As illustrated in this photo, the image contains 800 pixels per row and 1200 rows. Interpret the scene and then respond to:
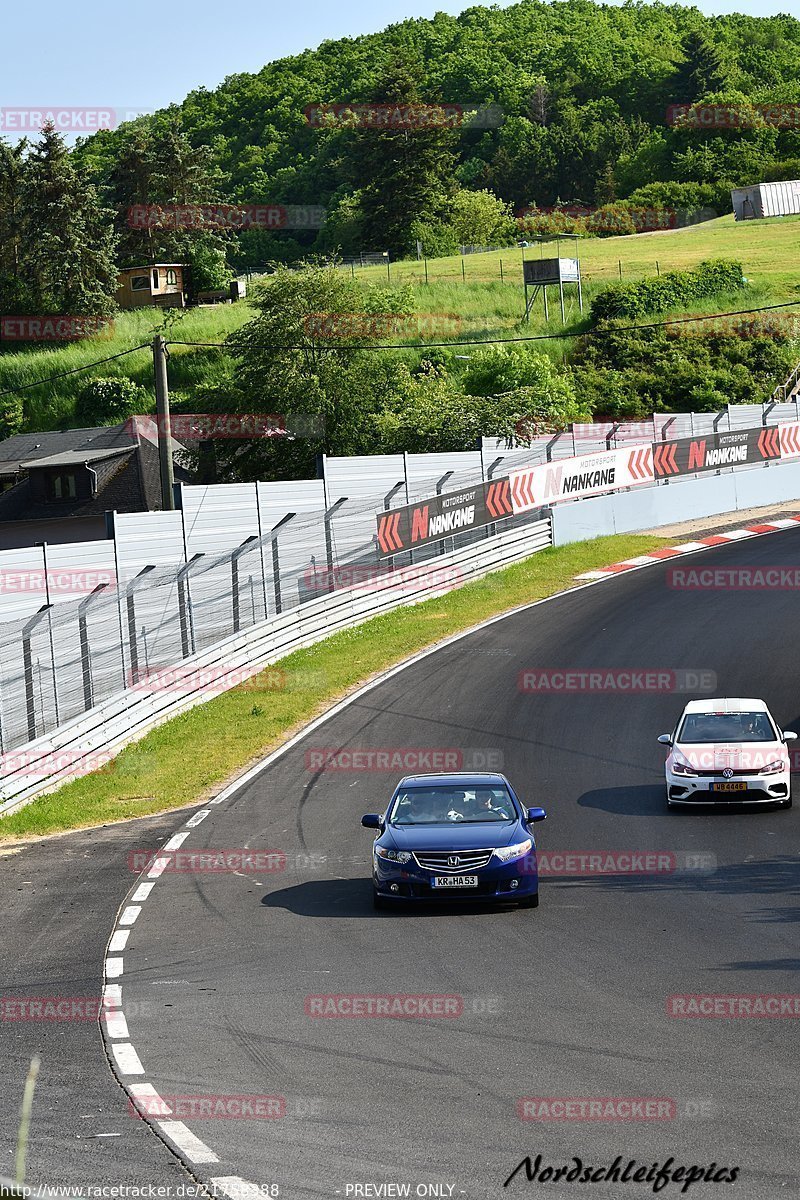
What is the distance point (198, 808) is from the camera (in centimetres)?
2122

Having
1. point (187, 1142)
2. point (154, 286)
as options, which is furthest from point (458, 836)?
point (154, 286)

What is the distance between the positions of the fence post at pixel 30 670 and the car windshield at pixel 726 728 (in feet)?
32.7

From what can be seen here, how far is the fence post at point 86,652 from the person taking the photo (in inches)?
926

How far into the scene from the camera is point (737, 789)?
18.9m

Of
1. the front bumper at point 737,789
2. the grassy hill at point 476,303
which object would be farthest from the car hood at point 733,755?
the grassy hill at point 476,303

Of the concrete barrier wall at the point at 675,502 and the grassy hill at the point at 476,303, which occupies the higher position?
the grassy hill at the point at 476,303

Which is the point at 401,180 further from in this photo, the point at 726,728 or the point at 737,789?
the point at 737,789

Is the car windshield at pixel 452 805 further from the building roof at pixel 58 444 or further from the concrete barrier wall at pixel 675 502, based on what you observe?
the building roof at pixel 58 444

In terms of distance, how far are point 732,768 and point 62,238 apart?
98479mm

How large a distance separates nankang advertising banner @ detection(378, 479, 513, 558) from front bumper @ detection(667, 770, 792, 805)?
16788 mm

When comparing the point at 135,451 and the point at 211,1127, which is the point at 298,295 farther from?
the point at 211,1127

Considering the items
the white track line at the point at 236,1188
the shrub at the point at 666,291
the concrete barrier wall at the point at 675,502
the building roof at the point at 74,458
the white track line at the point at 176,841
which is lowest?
the white track line at the point at 176,841

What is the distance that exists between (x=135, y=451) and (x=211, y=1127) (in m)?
58.2

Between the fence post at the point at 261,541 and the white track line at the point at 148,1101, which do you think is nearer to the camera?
the white track line at the point at 148,1101
